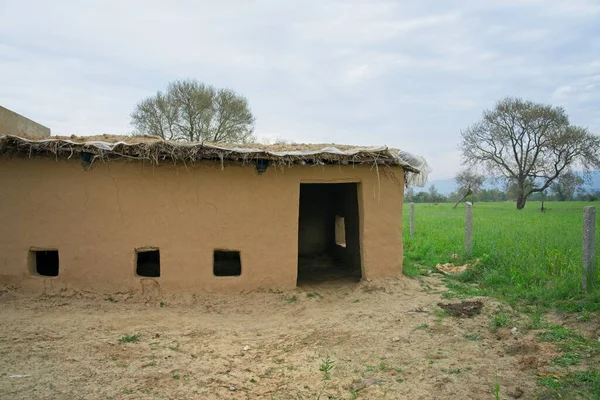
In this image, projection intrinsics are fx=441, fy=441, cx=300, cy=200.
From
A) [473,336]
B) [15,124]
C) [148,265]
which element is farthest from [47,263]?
[473,336]

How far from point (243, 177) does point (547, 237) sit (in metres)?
7.53

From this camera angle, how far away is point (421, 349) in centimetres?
501

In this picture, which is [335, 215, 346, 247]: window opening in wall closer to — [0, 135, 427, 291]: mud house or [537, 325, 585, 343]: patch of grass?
Result: [0, 135, 427, 291]: mud house

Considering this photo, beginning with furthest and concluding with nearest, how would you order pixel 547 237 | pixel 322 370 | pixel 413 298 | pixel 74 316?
pixel 547 237 < pixel 413 298 < pixel 74 316 < pixel 322 370

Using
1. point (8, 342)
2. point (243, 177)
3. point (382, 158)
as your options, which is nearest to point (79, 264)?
point (8, 342)

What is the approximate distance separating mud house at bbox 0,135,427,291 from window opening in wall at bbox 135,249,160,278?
1.15 metres

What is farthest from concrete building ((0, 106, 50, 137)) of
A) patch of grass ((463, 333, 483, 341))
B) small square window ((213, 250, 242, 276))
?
patch of grass ((463, 333, 483, 341))

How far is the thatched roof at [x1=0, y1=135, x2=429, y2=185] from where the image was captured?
6.70 metres

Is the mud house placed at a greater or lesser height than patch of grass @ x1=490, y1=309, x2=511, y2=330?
greater

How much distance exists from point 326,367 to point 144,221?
4052mm

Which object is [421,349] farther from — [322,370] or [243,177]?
[243,177]

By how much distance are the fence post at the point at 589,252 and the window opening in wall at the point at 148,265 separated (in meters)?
6.89

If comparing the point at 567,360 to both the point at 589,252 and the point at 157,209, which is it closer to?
the point at 589,252

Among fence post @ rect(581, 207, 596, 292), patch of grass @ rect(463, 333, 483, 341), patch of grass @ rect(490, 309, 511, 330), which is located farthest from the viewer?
fence post @ rect(581, 207, 596, 292)
